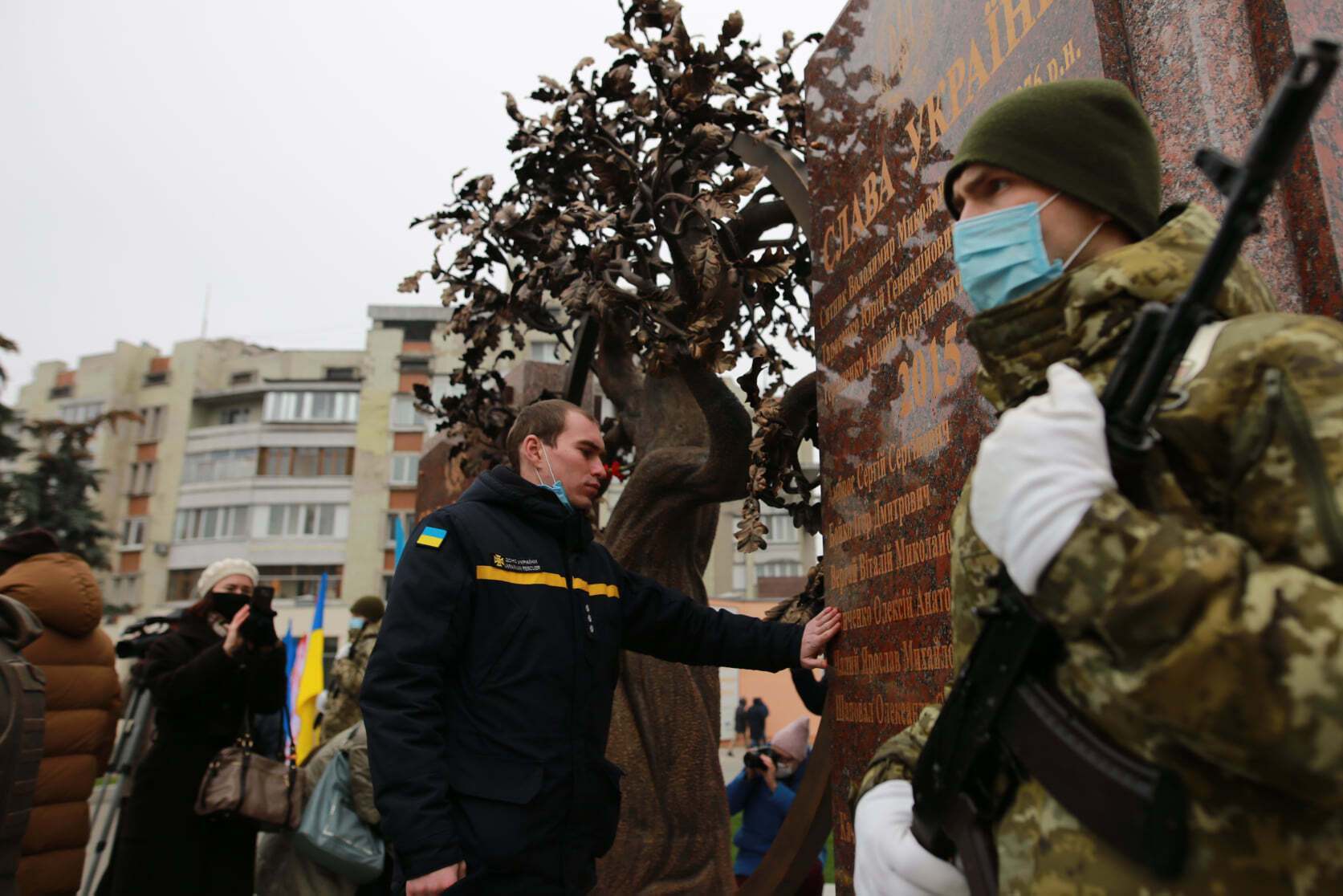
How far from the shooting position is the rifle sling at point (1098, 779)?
1.21 meters

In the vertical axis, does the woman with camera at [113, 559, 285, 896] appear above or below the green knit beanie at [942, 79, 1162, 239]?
below

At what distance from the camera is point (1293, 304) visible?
Result: 2143mm

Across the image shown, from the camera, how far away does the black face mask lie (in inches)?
212

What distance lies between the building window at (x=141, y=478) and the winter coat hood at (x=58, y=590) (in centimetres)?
4197

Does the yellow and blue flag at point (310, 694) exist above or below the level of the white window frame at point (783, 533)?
below

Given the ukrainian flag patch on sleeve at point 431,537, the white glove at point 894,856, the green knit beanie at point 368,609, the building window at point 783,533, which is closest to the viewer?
the white glove at point 894,856

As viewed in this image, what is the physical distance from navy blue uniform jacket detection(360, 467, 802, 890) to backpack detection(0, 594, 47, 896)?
1545 mm

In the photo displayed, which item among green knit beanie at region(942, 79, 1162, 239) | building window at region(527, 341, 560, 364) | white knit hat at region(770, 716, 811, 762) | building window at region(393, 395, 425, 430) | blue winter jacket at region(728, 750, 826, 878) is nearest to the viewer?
green knit beanie at region(942, 79, 1162, 239)

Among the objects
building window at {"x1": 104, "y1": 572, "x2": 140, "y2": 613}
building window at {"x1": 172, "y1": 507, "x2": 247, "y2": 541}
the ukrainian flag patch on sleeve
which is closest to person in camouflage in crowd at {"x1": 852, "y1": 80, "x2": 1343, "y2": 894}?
the ukrainian flag patch on sleeve

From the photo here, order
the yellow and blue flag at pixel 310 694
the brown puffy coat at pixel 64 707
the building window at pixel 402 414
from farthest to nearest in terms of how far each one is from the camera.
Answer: the building window at pixel 402 414 → the yellow and blue flag at pixel 310 694 → the brown puffy coat at pixel 64 707

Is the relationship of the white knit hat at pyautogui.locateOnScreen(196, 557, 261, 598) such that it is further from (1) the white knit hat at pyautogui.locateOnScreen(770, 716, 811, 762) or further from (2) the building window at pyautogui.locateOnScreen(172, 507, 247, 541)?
(2) the building window at pyautogui.locateOnScreen(172, 507, 247, 541)

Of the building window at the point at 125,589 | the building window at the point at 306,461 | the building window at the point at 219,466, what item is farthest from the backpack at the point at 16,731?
the building window at the point at 125,589

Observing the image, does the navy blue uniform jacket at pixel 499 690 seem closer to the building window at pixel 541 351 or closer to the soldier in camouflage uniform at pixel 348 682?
the soldier in camouflage uniform at pixel 348 682

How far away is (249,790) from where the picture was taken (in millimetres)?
4766
